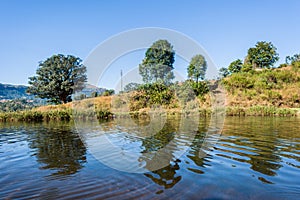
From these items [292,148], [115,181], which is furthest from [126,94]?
[115,181]

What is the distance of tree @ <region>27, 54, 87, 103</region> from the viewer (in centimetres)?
3728

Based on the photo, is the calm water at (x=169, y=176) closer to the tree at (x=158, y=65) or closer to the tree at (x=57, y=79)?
the tree at (x=158, y=65)

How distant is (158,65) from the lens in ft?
88.9

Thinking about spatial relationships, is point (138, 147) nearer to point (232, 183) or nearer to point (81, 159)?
A: point (81, 159)

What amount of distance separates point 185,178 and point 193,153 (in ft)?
7.58

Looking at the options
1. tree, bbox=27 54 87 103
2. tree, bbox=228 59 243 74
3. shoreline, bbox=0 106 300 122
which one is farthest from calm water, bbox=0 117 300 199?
tree, bbox=228 59 243 74

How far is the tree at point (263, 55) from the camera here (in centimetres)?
4969

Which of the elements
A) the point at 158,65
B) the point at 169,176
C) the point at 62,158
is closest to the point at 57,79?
the point at 158,65

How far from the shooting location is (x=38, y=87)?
3806 cm

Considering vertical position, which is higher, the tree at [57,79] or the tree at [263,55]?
the tree at [263,55]

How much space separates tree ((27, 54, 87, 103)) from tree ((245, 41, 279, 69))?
3464cm

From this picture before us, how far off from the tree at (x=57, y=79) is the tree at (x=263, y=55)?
34637 mm

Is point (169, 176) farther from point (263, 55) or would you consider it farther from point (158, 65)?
point (263, 55)

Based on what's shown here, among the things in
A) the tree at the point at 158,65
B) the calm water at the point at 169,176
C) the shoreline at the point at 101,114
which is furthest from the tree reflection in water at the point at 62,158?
the shoreline at the point at 101,114
